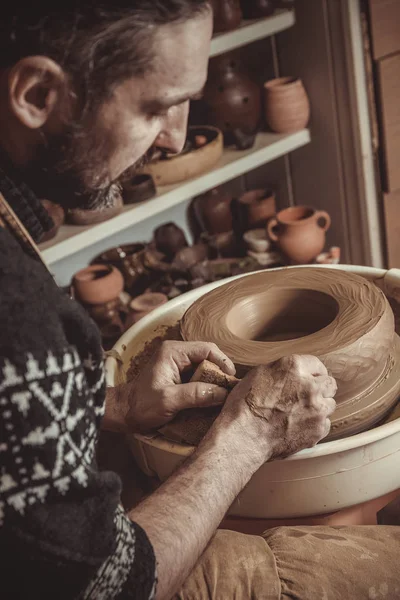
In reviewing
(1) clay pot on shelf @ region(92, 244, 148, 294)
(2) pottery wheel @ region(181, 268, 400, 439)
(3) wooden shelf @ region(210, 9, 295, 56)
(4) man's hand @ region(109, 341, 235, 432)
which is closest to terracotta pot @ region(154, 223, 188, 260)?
(1) clay pot on shelf @ region(92, 244, 148, 294)

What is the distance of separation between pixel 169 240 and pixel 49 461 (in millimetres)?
1680

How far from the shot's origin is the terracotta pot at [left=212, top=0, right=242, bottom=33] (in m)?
1.91

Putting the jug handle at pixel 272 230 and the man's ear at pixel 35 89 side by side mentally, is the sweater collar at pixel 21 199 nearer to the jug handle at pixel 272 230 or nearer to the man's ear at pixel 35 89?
the man's ear at pixel 35 89

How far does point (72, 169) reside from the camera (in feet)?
2.86

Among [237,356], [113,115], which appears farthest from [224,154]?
[113,115]

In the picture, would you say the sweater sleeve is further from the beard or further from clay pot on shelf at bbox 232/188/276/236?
clay pot on shelf at bbox 232/188/276/236

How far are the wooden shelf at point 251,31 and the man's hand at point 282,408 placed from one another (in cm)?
123

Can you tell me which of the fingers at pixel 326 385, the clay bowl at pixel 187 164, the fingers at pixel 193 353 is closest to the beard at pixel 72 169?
the fingers at pixel 193 353

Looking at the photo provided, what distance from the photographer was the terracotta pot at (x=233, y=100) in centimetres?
219

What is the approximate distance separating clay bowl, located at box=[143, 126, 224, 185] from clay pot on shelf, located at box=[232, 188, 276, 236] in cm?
30

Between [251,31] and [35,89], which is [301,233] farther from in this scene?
[35,89]

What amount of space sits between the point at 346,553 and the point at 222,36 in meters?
1.47

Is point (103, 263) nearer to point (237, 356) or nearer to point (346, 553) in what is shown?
point (237, 356)

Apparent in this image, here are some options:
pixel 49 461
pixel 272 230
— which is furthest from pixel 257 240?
→ pixel 49 461
